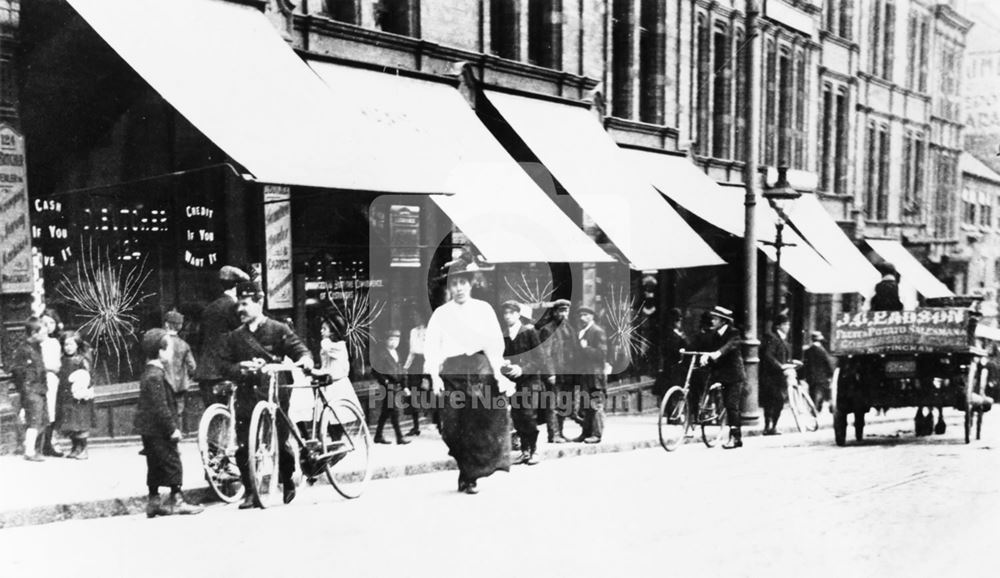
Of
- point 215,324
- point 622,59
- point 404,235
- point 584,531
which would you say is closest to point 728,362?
point 404,235

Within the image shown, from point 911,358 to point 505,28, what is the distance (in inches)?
311

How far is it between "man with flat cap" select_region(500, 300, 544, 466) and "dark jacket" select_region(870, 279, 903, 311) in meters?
4.43

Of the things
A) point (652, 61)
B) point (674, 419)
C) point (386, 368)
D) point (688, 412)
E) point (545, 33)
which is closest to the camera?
point (688, 412)

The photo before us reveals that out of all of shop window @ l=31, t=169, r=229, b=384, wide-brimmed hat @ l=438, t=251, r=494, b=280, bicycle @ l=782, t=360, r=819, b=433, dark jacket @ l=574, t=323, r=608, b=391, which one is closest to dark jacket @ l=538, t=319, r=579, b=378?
dark jacket @ l=574, t=323, r=608, b=391

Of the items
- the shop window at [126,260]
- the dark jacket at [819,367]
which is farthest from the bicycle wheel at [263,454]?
the dark jacket at [819,367]

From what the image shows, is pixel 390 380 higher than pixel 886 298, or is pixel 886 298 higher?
pixel 886 298

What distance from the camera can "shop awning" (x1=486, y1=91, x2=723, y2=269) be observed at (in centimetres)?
1444

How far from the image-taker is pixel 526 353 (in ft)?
36.7

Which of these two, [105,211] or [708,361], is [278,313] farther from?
[708,361]

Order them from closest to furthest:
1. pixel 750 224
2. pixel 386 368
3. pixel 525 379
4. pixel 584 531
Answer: pixel 584 531, pixel 525 379, pixel 386 368, pixel 750 224

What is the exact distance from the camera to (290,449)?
8.21 metres

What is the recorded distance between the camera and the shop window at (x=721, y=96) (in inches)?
800

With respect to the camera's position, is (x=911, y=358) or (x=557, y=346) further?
(x=557, y=346)

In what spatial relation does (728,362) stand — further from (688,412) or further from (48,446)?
(48,446)
